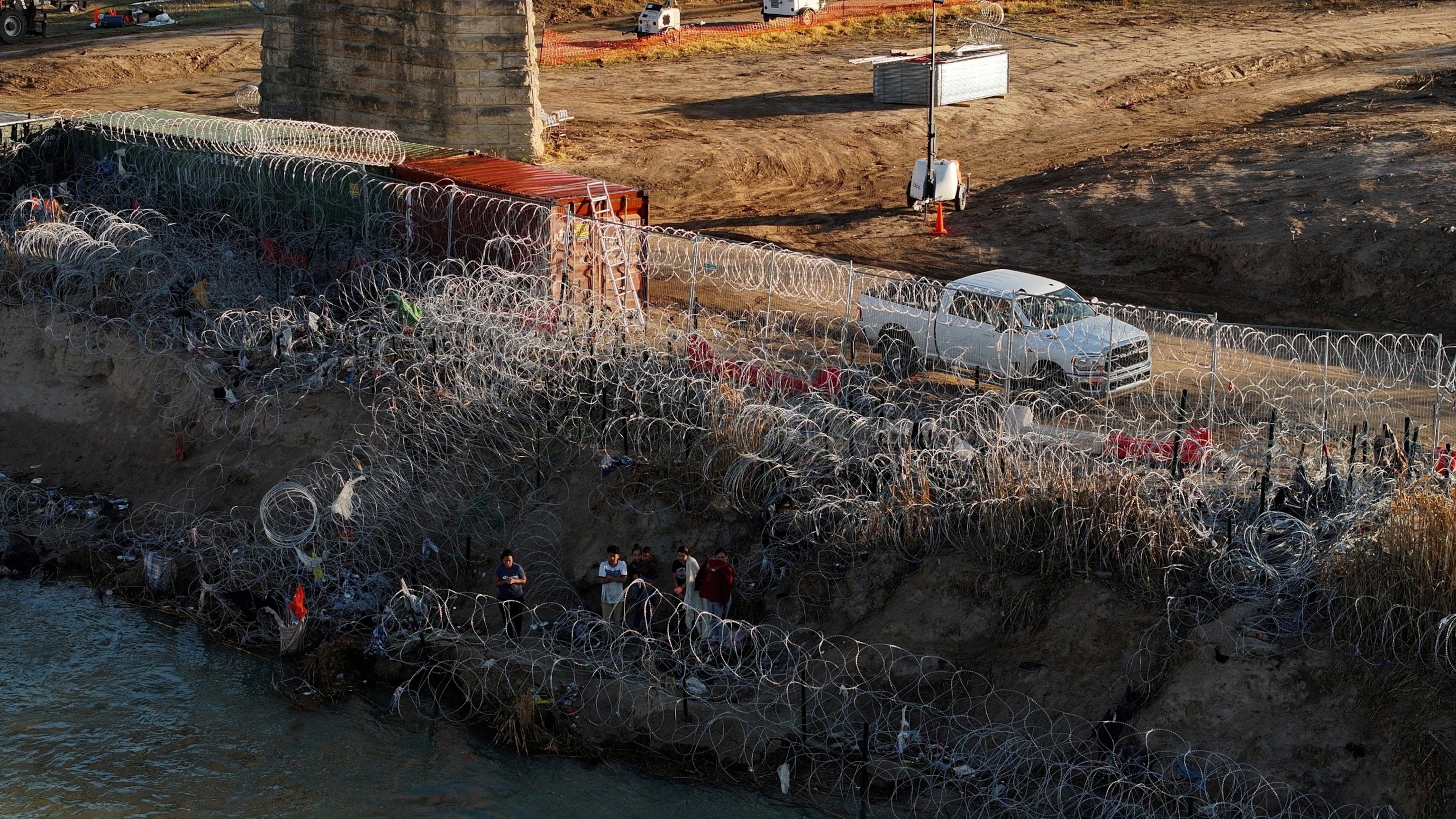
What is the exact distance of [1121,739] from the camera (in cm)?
1333

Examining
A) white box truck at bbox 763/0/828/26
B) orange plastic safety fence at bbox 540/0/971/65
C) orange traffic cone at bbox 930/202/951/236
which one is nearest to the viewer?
orange traffic cone at bbox 930/202/951/236

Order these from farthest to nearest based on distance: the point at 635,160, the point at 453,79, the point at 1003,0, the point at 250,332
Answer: the point at 1003,0 → the point at 635,160 → the point at 453,79 → the point at 250,332

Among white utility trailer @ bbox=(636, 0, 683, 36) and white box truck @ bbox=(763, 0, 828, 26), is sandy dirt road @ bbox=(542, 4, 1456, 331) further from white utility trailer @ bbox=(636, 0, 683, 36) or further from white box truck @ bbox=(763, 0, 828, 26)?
white box truck @ bbox=(763, 0, 828, 26)

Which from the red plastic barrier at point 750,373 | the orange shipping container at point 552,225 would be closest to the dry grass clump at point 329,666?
the red plastic barrier at point 750,373

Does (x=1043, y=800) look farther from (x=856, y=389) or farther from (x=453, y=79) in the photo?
(x=453, y=79)

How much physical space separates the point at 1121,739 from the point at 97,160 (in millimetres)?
21752

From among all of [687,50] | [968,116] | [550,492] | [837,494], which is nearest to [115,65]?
[687,50]

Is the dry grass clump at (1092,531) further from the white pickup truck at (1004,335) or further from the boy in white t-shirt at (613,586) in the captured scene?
the white pickup truck at (1004,335)

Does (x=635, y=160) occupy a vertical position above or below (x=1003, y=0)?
below

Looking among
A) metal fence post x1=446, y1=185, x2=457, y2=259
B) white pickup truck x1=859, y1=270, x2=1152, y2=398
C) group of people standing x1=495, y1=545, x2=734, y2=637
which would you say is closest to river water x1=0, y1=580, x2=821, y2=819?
group of people standing x1=495, y1=545, x2=734, y2=637

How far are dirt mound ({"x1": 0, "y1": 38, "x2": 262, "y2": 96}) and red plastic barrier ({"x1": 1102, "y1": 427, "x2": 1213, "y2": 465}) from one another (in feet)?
114

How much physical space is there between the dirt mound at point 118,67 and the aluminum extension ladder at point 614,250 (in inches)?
1009

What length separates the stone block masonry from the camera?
31.7 metres

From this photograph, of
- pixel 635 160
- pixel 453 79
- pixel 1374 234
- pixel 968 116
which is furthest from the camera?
pixel 968 116
